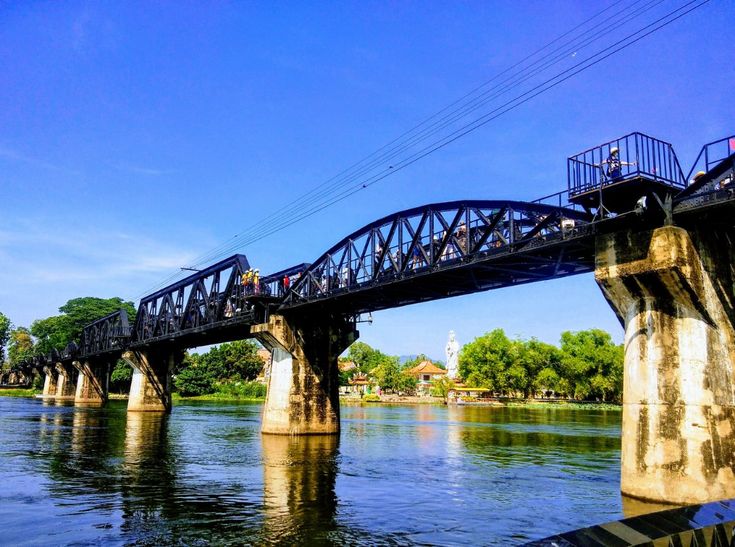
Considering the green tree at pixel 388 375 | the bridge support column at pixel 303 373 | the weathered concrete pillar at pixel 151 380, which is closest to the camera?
the bridge support column at pixel 303 373

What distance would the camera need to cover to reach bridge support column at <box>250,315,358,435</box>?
47875 mm

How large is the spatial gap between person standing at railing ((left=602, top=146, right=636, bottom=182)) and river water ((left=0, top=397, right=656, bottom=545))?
12.3 meters

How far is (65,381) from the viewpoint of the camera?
453ft

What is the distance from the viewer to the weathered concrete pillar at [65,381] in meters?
137

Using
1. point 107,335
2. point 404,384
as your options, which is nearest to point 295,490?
point 107,335

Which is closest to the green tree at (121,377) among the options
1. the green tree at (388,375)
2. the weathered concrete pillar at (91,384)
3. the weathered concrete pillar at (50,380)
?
the weathered concrete pillar at (50,380)

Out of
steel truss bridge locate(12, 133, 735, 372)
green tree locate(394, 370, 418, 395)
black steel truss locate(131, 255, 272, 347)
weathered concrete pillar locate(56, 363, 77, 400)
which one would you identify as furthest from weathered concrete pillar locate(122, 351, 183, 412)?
green tree locate(394, 370, 418, 395)

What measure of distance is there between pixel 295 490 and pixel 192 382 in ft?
437

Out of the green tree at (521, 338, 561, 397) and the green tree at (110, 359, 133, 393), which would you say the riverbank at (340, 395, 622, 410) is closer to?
the green tree at (521, 338, 561, 397)

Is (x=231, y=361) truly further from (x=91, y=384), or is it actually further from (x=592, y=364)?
(x=592, y=364)

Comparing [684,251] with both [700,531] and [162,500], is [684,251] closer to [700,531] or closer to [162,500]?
[700,531]

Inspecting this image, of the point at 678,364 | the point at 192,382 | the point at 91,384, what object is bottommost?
the point at 192,382

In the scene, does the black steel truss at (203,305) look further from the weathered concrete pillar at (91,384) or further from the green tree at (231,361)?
the green tree at (231,361)

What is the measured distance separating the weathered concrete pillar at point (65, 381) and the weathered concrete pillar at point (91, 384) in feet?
58.8
